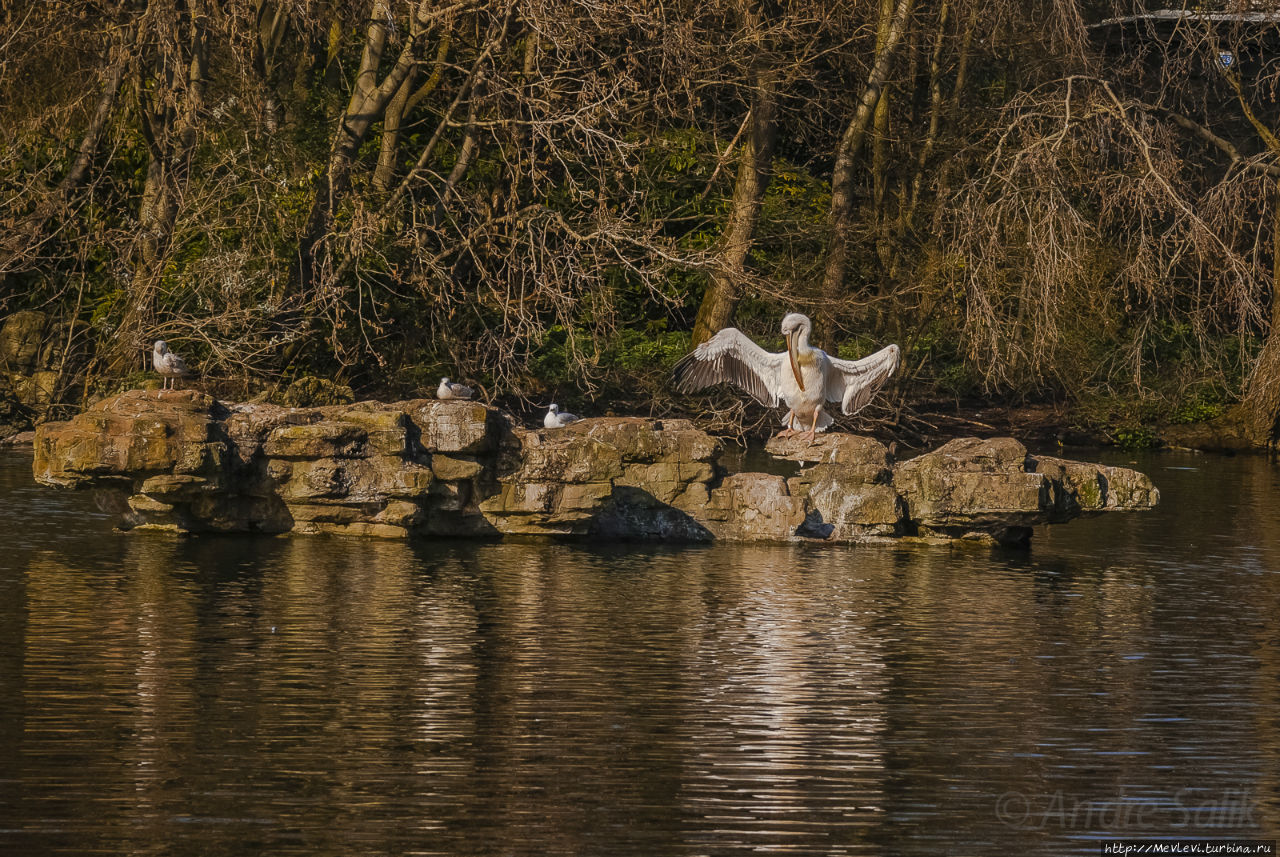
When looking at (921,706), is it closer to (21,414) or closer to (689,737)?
(689,737)

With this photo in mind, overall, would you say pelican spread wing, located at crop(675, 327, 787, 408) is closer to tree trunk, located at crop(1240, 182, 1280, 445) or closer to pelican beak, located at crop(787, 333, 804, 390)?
pelican beak, located at crop(787, 333, 804, 390)

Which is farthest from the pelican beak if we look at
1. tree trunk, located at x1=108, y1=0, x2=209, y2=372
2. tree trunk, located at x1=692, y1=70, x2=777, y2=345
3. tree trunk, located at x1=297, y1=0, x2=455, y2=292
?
tree trunk, located at x1=108, y1=0, x2=209, y2=372

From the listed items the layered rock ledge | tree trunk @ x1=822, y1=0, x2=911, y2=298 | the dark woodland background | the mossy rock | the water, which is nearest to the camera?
the water

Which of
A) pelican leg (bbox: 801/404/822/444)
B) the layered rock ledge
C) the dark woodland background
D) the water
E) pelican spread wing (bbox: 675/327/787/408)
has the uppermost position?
the dark woodland background

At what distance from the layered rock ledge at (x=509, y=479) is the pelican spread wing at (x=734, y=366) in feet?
2.77

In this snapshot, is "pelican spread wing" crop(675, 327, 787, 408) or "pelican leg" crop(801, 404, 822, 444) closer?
"pelican leg" crop(801, 404, 822, 444)

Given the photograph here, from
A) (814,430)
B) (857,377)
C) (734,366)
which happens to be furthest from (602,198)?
(814,430)

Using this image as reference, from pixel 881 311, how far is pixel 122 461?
11.3 meters

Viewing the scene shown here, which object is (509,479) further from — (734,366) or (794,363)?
(794,363)

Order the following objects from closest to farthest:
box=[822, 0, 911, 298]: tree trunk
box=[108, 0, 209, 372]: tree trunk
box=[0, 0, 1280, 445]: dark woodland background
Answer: box=[108, 0, 209, 372]: tree trunk
box=[0, 0, 1280, 445]: dark woodland background
box=[822, 0, 911, 298]: tree trunk

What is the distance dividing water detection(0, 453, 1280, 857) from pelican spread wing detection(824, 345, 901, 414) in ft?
6.80

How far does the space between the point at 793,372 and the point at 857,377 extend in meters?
0.78

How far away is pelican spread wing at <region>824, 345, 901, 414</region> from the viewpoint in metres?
14.7

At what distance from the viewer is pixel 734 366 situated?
14852mm
